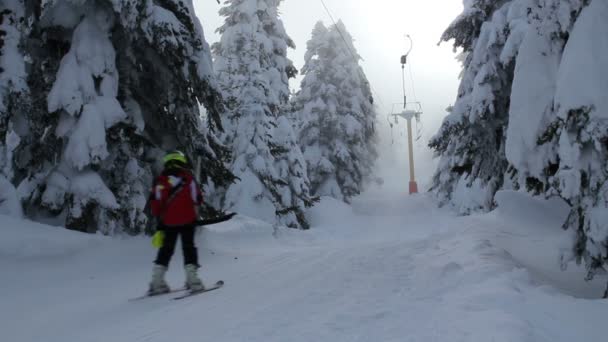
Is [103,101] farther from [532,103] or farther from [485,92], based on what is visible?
[485,92]

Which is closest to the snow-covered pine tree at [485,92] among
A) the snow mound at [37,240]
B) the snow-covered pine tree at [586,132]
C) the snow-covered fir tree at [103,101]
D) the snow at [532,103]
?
the snow at [532,103]

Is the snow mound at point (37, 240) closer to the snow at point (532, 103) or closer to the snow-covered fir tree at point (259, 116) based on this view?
the snow at point (532, 103)

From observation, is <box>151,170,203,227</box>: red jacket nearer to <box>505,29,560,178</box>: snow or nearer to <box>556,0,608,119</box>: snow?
→ <box>505,29,560,178</box>: snow

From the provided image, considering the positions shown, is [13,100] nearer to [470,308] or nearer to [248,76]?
[470,308]

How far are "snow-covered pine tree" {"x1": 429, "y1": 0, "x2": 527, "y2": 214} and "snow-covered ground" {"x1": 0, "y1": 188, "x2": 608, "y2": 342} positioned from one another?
2.49 meters

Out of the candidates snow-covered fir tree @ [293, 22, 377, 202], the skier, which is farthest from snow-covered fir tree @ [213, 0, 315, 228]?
the skier

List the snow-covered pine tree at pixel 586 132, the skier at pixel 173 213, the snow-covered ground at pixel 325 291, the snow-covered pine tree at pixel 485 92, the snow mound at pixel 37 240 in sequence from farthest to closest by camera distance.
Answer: the snow-covered pine tree at pixel 485 92
the snow mound at pixel 37 240
the skier at pixel 173 213
the snow-covered pine tree at pixel 586 132
the snow-covered ground at pixel 325 291

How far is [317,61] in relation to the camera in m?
33.0

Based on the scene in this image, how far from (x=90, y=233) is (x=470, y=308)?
677cm

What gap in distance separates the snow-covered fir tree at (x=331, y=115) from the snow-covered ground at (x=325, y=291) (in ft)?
67.1

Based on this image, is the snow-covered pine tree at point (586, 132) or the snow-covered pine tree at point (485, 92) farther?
the snow-covered pine tree at point (485, 92)

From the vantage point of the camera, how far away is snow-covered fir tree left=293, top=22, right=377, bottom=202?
1232 inches

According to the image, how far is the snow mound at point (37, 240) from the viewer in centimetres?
768

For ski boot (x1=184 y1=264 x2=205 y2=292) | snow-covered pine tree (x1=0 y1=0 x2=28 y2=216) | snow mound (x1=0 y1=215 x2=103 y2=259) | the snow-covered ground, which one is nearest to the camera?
the snow-covered ground
